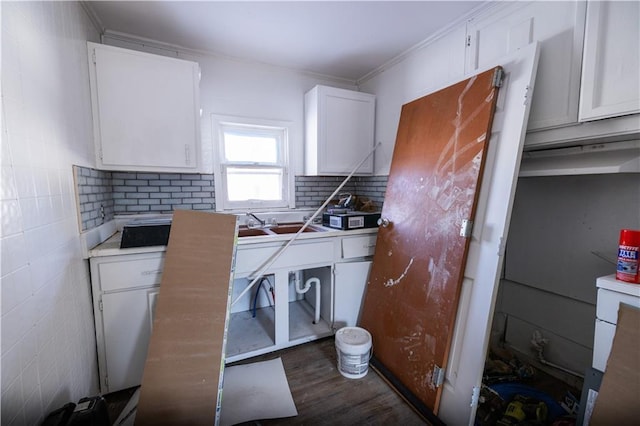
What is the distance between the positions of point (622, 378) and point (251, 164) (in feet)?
8.49

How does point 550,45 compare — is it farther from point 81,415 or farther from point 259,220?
point 81,415

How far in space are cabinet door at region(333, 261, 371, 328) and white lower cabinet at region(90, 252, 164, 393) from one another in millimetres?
1294

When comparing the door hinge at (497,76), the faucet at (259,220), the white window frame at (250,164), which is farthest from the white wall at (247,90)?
the door hinge at (497,76)

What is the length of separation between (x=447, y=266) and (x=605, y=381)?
0.70m

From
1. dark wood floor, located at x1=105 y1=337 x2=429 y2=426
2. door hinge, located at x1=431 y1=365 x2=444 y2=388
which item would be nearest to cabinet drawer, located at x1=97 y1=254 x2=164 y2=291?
dark wood floor, located at x1=105 y1=337 x2=429 y2=426

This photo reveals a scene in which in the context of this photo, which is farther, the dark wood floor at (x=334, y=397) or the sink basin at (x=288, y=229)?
the sink basin at (x=288, y=229)

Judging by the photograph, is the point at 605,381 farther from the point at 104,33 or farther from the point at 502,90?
the point at 104,33

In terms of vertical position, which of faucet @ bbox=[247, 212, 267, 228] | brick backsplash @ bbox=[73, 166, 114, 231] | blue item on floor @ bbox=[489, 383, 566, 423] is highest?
brick backsplash @ bbox=[73, 166, 114, 231]

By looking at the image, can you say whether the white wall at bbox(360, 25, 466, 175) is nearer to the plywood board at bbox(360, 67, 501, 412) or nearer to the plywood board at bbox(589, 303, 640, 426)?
the plywood board at bbox(360, 67, 501, 412)

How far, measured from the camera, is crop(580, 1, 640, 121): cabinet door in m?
1.07

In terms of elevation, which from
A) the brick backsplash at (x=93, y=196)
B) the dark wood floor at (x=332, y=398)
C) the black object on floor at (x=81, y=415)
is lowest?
the dark wood floor at (x=332, y=398)

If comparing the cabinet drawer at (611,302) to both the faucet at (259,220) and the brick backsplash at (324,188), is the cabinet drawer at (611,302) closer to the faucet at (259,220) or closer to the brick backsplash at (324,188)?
the brick backsplash at (324,188)

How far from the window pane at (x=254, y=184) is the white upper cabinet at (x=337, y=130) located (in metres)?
0.36

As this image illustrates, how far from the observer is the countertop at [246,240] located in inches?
58.6
